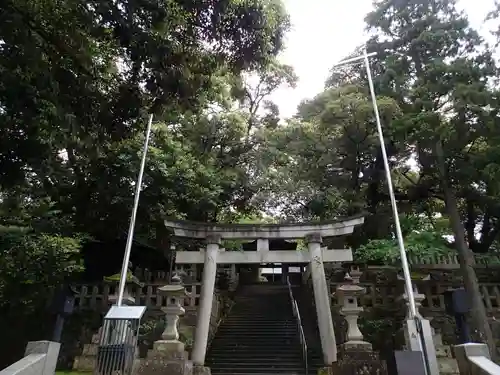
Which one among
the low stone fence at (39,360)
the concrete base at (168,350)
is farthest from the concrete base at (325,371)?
the low stone fence at (39,360)

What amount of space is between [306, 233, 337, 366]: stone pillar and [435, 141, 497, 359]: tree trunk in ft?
13.0

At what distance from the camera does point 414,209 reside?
1688 centimetres

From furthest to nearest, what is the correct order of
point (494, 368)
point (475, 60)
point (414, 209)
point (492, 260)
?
point (414, 209), point (492, 260), point (475, 60), point (494, 368)

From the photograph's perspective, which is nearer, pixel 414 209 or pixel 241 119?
pixel 414 209

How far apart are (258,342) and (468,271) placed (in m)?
6.25

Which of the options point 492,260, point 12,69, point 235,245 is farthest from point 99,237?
point 492,260

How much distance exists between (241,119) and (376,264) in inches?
360

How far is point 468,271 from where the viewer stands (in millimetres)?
11359

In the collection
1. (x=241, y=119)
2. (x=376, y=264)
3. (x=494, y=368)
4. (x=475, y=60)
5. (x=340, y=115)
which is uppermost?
(x=241, y=119)

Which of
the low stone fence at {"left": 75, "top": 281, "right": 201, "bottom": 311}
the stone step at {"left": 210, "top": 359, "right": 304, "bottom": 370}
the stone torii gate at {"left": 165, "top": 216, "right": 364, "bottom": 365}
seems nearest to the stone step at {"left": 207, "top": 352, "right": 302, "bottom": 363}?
the stone step at {"left": 210, "top": 359, "right": 304, "bottom": 370}

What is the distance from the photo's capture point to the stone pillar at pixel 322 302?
912 centimetres

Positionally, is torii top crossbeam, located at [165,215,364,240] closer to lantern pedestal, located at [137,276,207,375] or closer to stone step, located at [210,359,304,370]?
lantern pedestal, located at [137,276,207,375]

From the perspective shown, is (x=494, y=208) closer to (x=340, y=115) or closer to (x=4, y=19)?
(x=340, y=115)

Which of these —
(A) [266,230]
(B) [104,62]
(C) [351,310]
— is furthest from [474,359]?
(B) [104,62]
